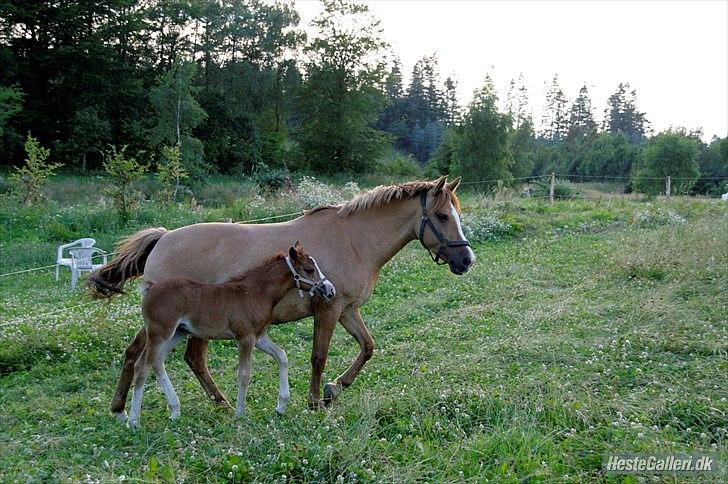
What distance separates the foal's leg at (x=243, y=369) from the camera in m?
4.82

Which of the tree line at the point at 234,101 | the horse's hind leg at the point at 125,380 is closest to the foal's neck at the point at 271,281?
the horse's hind leg at the point at 125,380

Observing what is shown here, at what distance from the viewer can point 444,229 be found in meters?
5.54

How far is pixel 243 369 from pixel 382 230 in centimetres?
185

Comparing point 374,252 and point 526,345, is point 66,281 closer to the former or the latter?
point 374,252

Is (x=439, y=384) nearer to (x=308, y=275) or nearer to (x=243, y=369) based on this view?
(x=308, y=275)

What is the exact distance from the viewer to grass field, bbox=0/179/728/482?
3.57m

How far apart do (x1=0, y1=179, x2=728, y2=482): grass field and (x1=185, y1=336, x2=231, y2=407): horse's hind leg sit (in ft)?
0.64

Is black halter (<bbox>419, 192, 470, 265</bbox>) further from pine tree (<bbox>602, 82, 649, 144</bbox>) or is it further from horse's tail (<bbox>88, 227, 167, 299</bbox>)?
pine tree (<bbox>602, 82, 649, 144</bbox>)

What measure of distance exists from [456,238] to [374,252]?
2.70 feet

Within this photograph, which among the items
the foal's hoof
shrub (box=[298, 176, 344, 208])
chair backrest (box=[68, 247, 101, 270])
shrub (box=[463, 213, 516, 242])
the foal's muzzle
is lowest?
the foal's hoof

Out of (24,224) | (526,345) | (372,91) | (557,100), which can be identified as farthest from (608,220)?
(557,100)

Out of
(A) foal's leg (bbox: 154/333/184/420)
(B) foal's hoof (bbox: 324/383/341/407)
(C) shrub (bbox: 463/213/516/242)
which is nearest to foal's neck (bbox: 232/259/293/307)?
(A) foal's leg (bbox: 154/333/184/420)

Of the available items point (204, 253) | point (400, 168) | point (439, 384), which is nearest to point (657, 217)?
point (439, 384)

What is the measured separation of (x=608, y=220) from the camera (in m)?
17.1
